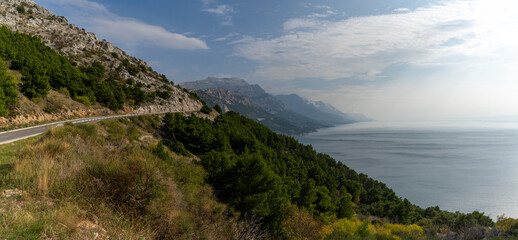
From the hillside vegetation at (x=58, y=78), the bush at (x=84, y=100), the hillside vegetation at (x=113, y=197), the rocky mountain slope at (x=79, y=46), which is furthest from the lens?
the rocky mountain slope at (x=79, y=46)

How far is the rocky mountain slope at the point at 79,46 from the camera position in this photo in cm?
4897

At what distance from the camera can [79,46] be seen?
54.5 meters

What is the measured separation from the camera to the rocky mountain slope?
49.0 metres

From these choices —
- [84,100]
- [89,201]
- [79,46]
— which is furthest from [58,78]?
[89,201]

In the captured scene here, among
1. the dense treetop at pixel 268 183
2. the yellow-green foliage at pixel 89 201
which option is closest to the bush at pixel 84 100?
the dense treetop at pixel 268 183

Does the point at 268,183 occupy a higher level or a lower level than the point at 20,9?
lower

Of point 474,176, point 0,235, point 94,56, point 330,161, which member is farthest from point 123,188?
point 474,176

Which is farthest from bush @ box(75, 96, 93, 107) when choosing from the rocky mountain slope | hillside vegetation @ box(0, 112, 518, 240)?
hillside vegetation @ box(0, 112, 518, 240)

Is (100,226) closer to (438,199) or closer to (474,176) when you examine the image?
(438,199)

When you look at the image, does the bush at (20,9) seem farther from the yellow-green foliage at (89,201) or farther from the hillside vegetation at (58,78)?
the yellow-green foliage at (89,201)

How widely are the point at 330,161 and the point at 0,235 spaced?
8343 centimetres

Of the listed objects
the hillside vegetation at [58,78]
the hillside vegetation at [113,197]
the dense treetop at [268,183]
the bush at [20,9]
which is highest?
the bush at [20,9]

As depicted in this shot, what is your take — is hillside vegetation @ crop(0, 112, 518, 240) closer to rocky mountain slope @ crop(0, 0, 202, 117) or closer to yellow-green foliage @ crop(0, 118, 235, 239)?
yellow-green foliage @ crop(0, 118, 235, 239)

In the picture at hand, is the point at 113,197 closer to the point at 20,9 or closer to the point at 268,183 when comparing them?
the point at 268,183
